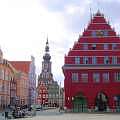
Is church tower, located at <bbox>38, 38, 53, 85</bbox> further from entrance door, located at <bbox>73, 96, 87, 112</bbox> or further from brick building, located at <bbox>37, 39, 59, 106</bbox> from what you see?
entrance door, located at <bbox>73, 96, 87, 112</bbox>

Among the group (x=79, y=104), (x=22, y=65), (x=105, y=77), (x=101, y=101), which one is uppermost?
(x=22, y=65)

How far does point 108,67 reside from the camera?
71562mm

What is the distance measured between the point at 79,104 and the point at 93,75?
582 cm

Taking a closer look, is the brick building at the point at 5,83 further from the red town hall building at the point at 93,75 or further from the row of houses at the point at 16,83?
the red town hall building at the point at 93,75

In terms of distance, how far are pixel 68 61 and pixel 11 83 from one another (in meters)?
30.7

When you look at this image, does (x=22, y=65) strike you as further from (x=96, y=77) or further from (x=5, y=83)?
(x=96, y=77)

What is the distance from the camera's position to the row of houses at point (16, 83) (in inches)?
3478

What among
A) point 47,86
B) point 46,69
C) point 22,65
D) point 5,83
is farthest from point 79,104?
point 46,69

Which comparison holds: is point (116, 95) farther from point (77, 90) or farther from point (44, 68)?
point (44, 68)

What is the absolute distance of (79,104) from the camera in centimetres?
7212

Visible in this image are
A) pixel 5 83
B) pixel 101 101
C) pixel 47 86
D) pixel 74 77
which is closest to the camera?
pixel 74 77

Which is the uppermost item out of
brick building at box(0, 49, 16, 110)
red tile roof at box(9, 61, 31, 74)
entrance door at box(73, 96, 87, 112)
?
red tile roof at box(9, 61, 31, 74)

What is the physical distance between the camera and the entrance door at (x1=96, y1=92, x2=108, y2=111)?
238 ft

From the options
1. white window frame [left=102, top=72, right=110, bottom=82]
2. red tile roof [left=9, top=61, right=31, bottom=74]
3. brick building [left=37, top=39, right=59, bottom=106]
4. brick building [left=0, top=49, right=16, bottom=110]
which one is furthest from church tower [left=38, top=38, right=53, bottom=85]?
white window frame [left=102, top=72, right=110, bottom=82]
